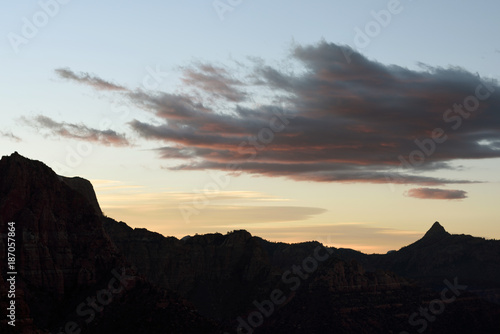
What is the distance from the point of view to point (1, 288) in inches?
6112

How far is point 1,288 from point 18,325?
11689mm

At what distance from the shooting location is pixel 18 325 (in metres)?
146

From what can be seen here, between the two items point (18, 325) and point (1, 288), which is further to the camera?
point (1, 288)
